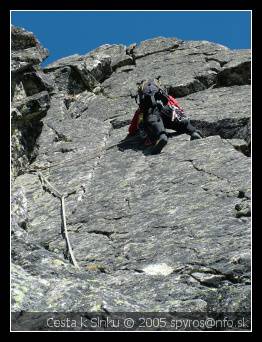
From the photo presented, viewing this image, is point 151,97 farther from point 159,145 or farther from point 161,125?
point 159,145

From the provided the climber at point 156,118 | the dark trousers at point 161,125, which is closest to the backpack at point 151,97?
the climber at point 156,118

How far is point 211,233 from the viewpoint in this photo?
11.0 m

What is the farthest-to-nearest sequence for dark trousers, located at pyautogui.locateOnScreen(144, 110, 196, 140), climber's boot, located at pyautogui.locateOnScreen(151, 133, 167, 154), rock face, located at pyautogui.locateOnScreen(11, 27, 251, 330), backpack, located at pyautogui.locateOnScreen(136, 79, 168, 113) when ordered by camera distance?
backpack, located at pyautogui.locateOnScreen(136, 79, 168, 113)
dark trousers, located at pyautogui.locateOnScreen(144, 110, 196, 140)
climber's boot, located at pyautogui.locateOnScreen(151, 133, 167, 154)
rock face, located at pyautogui.locateOnScreen(11, 27, 251, 330)

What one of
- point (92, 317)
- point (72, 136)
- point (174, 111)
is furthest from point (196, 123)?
point (92, 317)

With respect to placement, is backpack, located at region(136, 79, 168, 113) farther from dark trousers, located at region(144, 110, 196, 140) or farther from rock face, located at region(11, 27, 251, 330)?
rock face, located at region(11, 27, 251, 330)

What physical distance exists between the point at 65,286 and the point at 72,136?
10.7 metres

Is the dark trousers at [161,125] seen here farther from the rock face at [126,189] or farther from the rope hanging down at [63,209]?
the rope hanging down at [63,209]

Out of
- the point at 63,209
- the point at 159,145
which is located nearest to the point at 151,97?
the point at 159,145

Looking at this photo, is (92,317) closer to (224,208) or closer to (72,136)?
(224,208)

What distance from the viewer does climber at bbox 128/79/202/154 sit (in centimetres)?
1641

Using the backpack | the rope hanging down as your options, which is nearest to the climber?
the backpack

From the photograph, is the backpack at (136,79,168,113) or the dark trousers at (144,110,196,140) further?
the backpack at (136,79,168,113)

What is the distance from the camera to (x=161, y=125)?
16406 mm

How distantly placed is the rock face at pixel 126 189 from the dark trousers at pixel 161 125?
351mm
